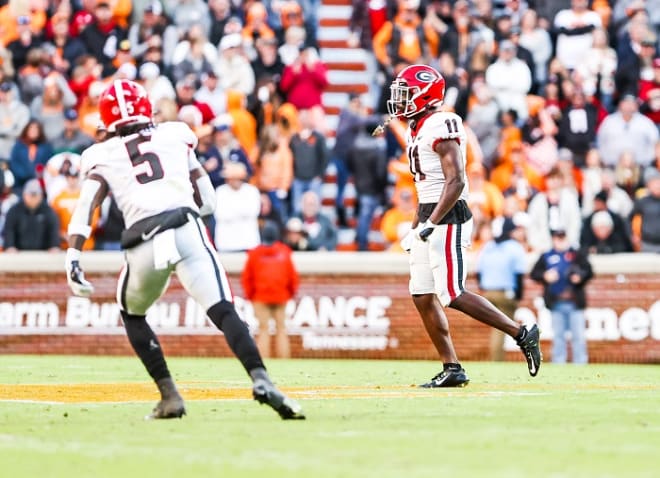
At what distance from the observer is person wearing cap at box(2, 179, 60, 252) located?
20.0 m

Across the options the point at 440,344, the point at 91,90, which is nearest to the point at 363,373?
the point at 440,344

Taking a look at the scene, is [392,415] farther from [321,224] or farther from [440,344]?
[321,224]

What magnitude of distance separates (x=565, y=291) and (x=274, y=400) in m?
10.6

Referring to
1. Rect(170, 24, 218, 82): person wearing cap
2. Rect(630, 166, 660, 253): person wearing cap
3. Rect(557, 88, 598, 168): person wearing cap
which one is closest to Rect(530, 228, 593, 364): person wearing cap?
Rect(630, 166, 660, 253): person wearing cap

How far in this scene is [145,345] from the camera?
882cm

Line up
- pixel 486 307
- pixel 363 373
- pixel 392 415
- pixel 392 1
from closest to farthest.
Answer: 1. pixel 392 415
2. pixel 486 307
3. pixel 363 373
4. pixel 392 1

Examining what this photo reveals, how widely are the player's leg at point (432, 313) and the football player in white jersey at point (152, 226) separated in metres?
2.70

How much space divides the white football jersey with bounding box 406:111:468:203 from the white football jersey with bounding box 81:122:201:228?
275 cm

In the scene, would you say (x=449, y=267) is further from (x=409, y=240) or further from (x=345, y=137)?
(x=345, y=137)

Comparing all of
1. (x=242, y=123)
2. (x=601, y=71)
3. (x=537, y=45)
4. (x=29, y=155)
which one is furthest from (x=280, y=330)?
(x=601, y=71)

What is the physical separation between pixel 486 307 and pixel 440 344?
516 millimetres

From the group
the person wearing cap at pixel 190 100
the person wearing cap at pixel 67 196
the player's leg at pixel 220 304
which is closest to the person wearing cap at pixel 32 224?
the person wearing cap at pixel 67 196

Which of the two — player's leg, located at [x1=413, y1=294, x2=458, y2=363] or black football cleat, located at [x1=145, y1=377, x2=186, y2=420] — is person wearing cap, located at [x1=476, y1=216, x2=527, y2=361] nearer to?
player's leg, located at [x1=413, y1=294, x2=458, y2=363]

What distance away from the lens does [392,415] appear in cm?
878
